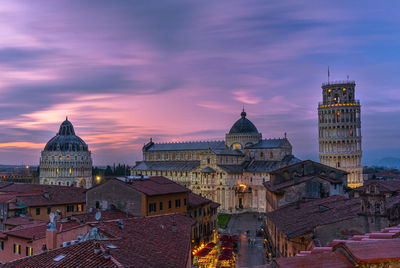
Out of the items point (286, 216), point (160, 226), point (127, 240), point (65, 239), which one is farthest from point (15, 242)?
point (286, 216)

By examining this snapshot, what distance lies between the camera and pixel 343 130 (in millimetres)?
121188

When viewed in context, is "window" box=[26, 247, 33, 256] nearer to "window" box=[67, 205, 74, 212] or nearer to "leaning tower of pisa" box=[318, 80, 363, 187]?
"window" box=[67, 205, 74, 212]

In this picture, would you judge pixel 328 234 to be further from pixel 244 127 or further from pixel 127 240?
pixel 244 127

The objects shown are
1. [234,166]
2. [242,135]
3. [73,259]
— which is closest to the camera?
[73,259]

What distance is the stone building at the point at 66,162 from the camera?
170 m

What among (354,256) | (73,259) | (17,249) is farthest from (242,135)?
(354,256)

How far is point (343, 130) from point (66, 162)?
362 feet

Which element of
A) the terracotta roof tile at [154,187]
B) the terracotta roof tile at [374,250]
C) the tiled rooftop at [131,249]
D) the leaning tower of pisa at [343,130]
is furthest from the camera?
the leaning tower of pisa at [343,130]

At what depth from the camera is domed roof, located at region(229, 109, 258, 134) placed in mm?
131750

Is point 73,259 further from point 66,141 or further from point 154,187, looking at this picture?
point 66,141

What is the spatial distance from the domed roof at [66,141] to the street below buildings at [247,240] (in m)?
97.2

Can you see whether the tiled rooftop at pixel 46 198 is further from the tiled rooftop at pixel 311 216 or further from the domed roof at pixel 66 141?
the domed roof at pixel 66 141

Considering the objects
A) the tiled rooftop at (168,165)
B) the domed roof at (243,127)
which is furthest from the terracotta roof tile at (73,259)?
the domed roof at (243,127)

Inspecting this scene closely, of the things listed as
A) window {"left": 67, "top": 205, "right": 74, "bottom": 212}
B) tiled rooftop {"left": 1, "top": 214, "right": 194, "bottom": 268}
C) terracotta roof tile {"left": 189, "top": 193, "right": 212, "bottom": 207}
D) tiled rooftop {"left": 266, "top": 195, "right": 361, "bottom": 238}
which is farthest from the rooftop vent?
window {"left": 67, "top": 205, "right": 74, "bottom": 212}
